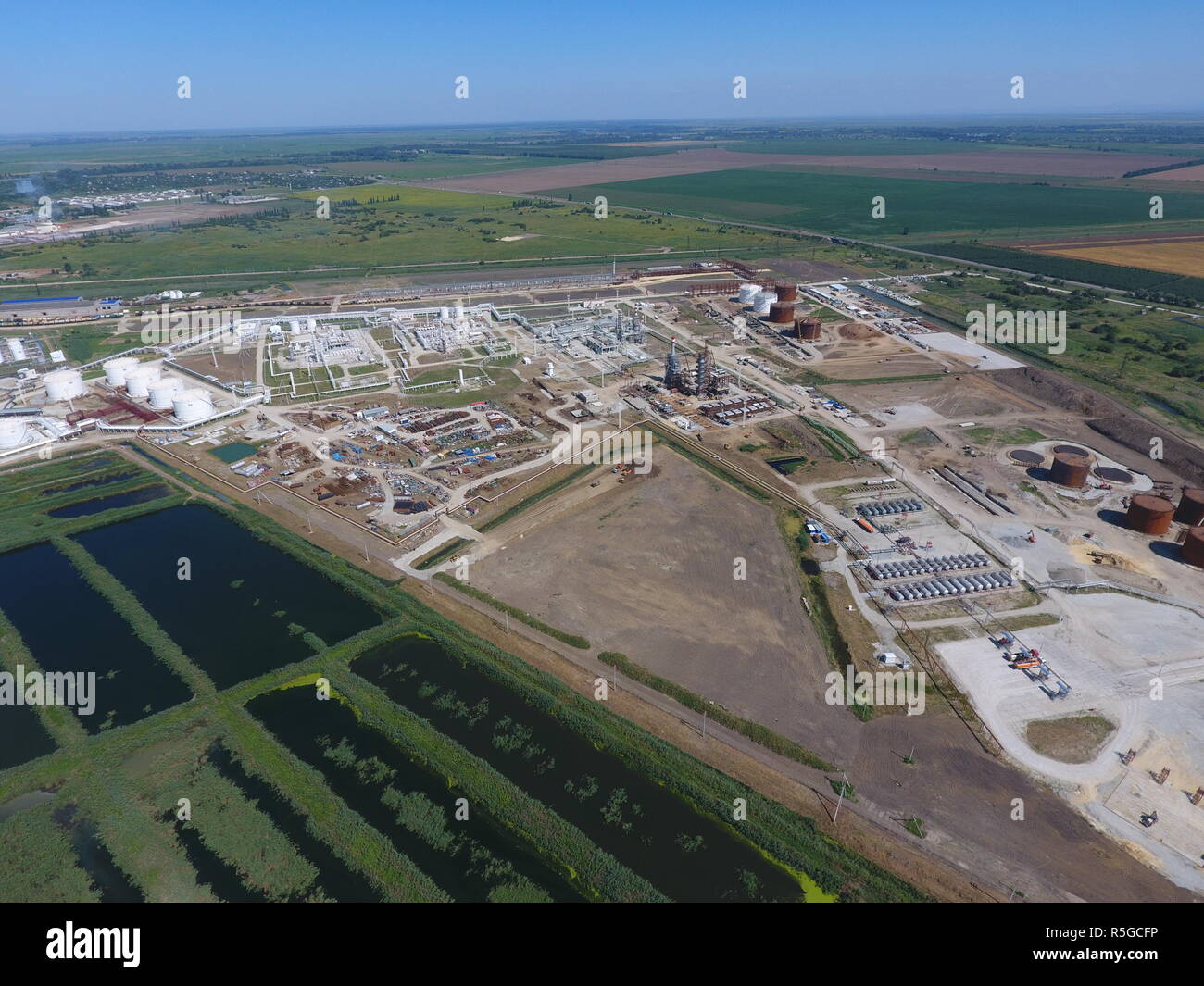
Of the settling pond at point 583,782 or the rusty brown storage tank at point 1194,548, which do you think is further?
the rusty brown storage tank at point 1194,548

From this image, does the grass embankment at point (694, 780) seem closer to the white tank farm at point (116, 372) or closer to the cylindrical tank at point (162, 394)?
the cylindrical tank at point (162, 394)

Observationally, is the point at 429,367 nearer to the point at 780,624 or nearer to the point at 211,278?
the point at 780,624

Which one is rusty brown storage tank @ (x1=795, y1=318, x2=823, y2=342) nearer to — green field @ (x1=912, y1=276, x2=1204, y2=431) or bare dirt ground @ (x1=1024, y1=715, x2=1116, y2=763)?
green field @ (x1=912, y1=276, x2=1204, y2=431)

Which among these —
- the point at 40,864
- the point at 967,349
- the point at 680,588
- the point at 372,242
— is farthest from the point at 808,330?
the point at 372,242

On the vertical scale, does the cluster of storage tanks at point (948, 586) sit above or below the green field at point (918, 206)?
below

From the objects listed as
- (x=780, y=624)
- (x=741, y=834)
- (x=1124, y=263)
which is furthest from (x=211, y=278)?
(x=1124, y=263)

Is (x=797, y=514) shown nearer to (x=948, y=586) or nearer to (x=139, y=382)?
(x=948, y=586)

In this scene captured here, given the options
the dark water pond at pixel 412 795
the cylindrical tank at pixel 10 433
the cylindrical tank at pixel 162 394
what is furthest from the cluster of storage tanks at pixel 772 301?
the cylindrical tank at pixel 10 433

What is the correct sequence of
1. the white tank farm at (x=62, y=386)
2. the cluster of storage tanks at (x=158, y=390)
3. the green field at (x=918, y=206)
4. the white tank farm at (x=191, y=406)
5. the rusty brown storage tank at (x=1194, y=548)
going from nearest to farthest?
1. the rusty brown storage tank at (x=1194, y=548)
2. the white tank farm at (x=191, y=406)
3. the cluster of storage tanks at (x=158, y=390)
4. the white tank farm at (x=62, y=386)
5. the green field at (x=918, y=206)
